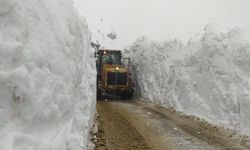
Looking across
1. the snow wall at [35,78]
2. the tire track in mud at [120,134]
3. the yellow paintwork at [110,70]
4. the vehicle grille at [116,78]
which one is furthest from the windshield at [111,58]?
the snow wall at [35,78]

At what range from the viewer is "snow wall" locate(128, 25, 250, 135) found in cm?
1493

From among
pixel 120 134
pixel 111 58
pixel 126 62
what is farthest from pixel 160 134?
pixel 126 62

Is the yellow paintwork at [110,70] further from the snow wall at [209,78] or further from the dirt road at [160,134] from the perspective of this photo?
the dirt road at [160,134]

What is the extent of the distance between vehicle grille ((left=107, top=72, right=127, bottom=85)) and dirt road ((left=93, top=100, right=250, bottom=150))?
283 inches

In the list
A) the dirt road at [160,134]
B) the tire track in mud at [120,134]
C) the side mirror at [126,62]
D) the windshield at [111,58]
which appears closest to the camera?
the tire track in mud at [120,134]

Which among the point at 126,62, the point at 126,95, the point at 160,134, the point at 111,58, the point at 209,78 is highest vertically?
the point at 111,58

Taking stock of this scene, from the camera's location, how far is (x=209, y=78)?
1691 centimetres

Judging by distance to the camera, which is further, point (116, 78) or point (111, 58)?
point (111, 58)

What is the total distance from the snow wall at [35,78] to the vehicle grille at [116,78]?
16.7 meters

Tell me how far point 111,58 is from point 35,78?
19134mm

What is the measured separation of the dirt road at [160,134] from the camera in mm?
10109

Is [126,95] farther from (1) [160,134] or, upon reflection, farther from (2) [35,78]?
(2) [35,78]

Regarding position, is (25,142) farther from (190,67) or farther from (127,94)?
(127,94)

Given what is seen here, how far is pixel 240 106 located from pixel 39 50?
35.8ft
